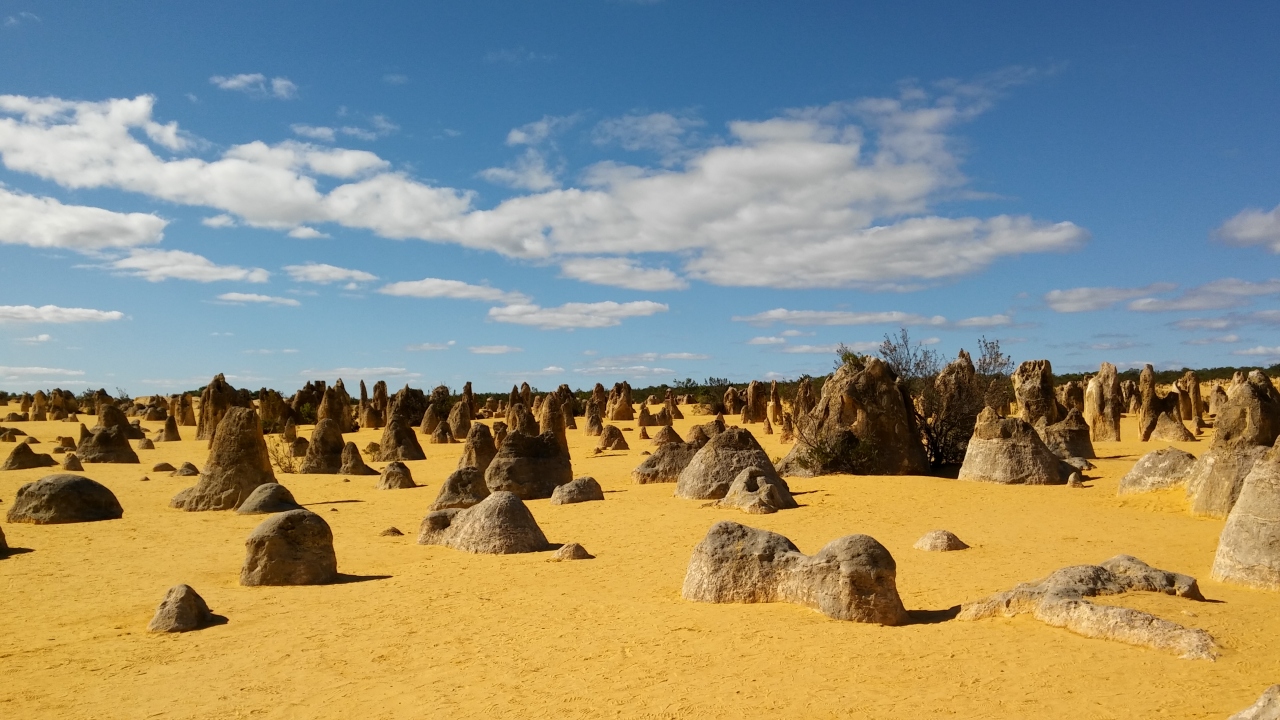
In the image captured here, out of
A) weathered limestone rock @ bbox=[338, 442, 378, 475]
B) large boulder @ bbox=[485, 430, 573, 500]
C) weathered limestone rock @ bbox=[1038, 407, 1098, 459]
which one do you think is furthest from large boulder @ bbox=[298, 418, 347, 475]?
weathered limestone rock @ bbox=[1038, 407, 1098, 459]

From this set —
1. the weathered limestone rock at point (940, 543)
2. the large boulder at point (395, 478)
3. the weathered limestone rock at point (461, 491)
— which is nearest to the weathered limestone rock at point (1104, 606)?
the weathered limestone rock at point (940, 543)

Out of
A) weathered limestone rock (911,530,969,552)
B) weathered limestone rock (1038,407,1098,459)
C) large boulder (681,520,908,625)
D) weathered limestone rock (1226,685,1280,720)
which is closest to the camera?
weathered limestone rock (1226,685,1280,720)

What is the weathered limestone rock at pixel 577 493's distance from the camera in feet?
51.5

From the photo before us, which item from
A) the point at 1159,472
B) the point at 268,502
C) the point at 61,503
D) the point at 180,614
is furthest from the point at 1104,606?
the point at 61,503

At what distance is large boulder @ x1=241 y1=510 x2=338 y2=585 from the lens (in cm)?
941

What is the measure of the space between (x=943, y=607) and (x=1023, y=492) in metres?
8.55

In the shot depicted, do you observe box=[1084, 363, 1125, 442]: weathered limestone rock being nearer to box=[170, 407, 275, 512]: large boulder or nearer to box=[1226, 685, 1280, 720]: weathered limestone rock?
box=[170, 407, 275, 512]: large boulder

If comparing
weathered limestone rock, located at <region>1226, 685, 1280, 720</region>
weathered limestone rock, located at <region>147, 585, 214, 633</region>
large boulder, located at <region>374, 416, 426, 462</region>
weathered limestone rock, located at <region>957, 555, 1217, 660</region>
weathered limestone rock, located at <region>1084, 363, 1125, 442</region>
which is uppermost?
weathered limestone rock, located at <region>1084, 363, 1125, 442</region>

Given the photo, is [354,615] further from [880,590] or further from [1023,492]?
[1023,492]

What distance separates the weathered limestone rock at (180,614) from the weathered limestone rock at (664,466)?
11014 millimetres

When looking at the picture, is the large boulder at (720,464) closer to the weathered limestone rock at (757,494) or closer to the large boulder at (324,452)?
the weathered limestone rock at (757,494)

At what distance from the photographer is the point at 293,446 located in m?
25.4

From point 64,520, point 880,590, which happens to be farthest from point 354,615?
point 64,520

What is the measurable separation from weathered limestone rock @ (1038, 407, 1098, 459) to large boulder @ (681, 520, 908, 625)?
572 inches
